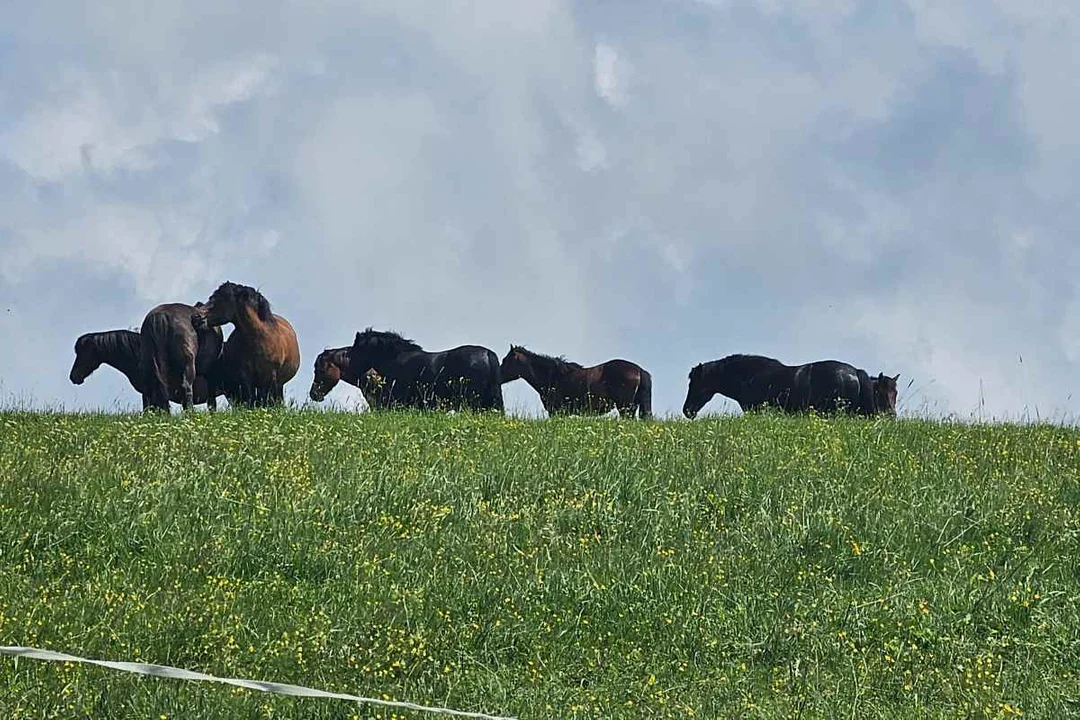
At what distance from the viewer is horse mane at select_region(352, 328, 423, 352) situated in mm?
27094

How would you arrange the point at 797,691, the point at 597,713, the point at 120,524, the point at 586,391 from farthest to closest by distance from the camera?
the point at 586,391, the point at 120,524, the point at 797,691, the point at 597,713

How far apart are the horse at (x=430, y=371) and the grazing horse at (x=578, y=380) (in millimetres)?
2650

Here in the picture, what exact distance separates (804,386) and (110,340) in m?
13.2

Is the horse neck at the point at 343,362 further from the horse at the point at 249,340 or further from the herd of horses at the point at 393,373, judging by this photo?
the horse at the point at 249,340

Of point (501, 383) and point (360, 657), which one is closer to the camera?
point (360, 657)

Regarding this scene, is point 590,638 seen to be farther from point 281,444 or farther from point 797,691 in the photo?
point 281,444

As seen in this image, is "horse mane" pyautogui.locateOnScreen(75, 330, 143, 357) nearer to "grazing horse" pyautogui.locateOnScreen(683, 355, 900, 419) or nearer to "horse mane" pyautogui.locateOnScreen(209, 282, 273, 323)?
"horse mane" pyautogui.locateOnScreen(209, 282, 273, 323)

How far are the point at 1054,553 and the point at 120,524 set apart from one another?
801 centimetres

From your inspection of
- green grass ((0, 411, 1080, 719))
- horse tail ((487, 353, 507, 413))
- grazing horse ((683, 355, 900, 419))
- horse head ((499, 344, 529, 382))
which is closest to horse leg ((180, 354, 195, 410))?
horse tail ((487, 353, 507, 413))

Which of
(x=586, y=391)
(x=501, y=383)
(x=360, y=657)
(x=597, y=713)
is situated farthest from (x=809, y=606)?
(x=586, y=391)

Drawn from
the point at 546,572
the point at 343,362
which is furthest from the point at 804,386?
the point at 546,572

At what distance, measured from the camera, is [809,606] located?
10.7 meters

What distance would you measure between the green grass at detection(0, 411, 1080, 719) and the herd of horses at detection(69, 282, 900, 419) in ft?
20.3

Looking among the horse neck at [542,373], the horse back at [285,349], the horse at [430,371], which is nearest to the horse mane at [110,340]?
the horse back at [285,349]
